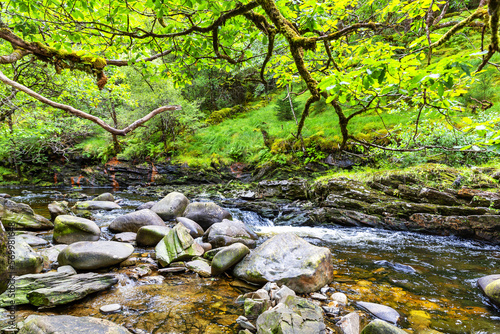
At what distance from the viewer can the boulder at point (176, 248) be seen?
4273 millimetres

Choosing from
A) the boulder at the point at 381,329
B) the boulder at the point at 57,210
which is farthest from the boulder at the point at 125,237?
the boulder at the point at 381,329

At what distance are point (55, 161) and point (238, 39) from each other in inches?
820

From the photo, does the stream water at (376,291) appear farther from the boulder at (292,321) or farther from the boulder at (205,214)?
the boulder at (205,214)

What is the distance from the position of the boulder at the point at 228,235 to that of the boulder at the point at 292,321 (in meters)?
3.15

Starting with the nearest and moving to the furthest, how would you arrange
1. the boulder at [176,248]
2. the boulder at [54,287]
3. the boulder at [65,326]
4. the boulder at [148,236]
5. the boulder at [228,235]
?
1. the boulder at [65,326]
2. the boulder at [54,287]
3. the boulder at [176,248]
4. the boulder at [148,236]
5. the boulder at [228,235]

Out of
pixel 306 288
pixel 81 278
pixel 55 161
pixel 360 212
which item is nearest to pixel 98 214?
pixel 81 278

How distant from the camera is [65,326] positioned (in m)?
2.02

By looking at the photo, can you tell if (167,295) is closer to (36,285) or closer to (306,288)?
(36,285)

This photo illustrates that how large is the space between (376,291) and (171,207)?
657 centimetres

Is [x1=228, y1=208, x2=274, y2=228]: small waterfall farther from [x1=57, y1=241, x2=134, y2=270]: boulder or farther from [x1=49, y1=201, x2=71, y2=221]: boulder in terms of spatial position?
[x1=49, y1=201, x2=71, y2=221]: boulder

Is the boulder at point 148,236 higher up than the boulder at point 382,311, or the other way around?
the boulder at point 148,236

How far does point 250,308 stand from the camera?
2.78 metres

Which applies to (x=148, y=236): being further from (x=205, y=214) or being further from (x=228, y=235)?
(x=205, y=214)

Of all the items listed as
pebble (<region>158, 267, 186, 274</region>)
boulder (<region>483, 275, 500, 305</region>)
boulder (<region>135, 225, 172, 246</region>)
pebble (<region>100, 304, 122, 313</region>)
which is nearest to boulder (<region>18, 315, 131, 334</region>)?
pebble (<region>100, 304, 122, 313</region>)
